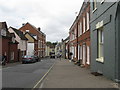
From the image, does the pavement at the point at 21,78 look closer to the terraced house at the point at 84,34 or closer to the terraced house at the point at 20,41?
the terraced house at the point at 84,34

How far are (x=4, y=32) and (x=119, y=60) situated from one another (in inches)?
1090

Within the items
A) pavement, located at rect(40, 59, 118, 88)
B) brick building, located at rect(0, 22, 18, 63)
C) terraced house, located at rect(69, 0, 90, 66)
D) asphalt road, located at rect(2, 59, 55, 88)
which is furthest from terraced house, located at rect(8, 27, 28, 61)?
pavement, located at rect(40, 59, 118, 88)

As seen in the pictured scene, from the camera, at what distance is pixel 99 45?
13914 millimetres

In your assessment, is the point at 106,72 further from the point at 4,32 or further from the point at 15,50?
the point at 15,50

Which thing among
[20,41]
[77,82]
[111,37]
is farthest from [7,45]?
[111,37]

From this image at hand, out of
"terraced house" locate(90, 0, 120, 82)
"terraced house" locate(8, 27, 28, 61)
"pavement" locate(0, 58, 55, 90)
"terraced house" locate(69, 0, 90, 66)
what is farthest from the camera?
"terraced house" locate(8, 27, 28, 61)

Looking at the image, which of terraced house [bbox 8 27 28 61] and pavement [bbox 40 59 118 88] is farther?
terraced house [bbox 8 27 28 61]

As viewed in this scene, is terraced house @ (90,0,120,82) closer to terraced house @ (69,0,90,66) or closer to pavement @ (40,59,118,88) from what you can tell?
pavement @ (40,59,118,88)

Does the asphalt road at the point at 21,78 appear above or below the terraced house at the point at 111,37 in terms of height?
below

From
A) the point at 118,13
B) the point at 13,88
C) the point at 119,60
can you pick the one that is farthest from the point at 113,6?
the point at 13,88

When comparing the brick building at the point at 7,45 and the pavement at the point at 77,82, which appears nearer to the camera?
the pavement at the point at 77,82

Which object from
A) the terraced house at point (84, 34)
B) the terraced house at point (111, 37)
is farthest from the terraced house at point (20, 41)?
the terraced house at point (111, 37)

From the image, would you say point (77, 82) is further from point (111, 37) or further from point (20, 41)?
point (20, 41)

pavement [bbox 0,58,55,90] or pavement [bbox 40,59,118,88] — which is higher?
pavement [bbox 40,59,118,88]
